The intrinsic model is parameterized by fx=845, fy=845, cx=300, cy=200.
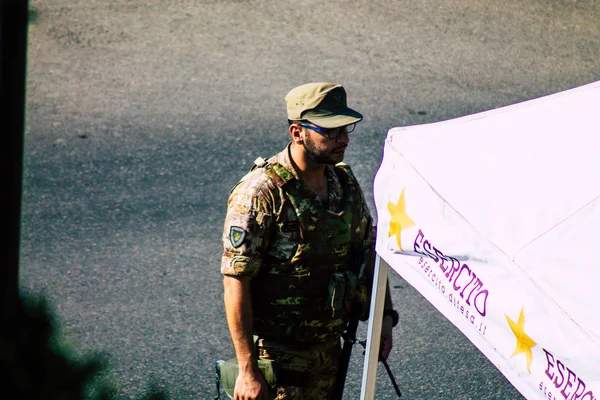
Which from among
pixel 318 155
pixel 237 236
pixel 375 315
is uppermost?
pixel 318 155


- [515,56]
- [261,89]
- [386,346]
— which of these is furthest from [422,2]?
[386,346]

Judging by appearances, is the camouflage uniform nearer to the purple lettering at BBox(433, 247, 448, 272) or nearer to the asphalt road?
the purple lettering at BBox(433, 247, 448, 272)

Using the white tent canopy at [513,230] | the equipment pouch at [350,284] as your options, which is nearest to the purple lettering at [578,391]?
the white tent canopy at [513,230]

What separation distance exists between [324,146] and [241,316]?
2.37ft

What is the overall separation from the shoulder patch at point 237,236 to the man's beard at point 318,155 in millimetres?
425

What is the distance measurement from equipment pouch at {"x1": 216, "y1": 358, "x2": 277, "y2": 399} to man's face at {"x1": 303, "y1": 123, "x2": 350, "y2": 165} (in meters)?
0.82

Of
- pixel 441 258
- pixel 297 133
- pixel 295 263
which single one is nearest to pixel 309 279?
pixel 295 263

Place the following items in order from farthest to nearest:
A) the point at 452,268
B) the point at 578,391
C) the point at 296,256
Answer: the point at 296,256
the point at 452,268
the point at 578,391

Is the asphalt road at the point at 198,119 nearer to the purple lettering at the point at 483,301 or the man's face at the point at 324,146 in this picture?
the man's face at the point at 324,146

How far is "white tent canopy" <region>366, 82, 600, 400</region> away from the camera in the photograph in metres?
2.25

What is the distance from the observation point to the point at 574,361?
215 cm

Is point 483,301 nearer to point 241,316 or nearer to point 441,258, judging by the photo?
point 441,258

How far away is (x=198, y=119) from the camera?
7059mm

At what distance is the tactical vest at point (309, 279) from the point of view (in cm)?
327
